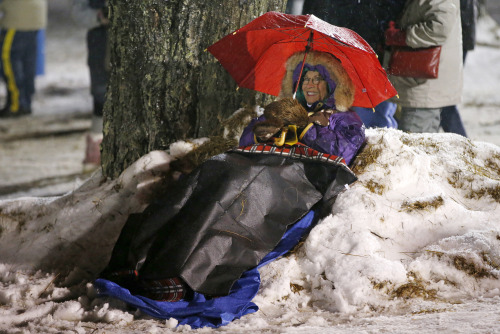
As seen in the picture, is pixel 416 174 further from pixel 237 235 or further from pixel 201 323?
pixel 201 323

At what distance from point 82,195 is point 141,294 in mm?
1138

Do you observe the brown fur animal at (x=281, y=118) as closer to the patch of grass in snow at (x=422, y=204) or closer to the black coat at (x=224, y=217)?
the black coat at (x=224, y=217)

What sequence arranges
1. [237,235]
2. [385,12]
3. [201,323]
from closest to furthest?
[201,323] → [237,235] → [385,12]

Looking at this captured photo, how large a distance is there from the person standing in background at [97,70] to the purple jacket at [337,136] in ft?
10.3

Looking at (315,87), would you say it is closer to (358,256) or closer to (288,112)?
(288,112)

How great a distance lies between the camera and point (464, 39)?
13.5 ft

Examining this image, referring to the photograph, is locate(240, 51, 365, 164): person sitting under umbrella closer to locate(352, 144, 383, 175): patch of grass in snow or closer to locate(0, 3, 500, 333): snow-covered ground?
locate(352, 144, 383, 175): patch of grass in snow

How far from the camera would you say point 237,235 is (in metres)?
2.80

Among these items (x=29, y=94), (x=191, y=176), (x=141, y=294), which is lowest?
(x=29, y=94)

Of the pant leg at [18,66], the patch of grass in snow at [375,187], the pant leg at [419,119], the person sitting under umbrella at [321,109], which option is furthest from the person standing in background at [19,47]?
the patch of grass in snow at [375,187]

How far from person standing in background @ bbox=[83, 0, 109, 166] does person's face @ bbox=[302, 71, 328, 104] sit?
315 centimetres

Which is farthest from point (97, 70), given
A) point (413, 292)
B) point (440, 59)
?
point (413, 292)

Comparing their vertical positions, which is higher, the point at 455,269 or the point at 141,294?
the point at 455,269

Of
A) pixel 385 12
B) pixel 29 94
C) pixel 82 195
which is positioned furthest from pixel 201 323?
pixel 29 94
